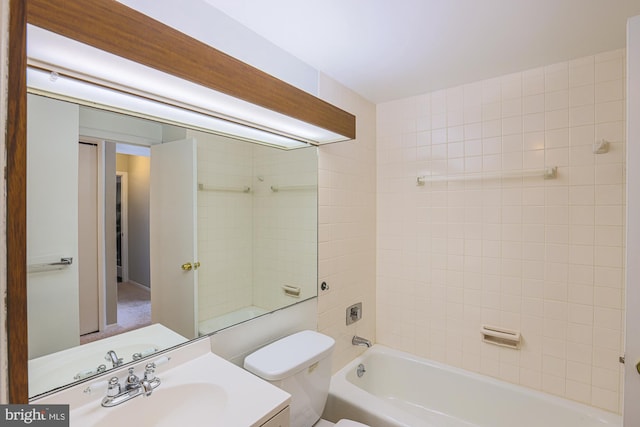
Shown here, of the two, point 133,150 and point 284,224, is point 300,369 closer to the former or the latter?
point 284,224

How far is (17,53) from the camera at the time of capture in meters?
0.33

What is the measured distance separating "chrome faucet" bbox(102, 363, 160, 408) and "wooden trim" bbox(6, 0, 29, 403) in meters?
0.78

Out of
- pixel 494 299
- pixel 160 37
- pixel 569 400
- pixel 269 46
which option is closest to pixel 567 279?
pixel 494 299

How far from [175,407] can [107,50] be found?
113 cm

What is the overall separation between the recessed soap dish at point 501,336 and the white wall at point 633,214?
0.71 meters

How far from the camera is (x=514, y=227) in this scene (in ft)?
6.13

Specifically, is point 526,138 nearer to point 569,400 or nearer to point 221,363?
point 569,400

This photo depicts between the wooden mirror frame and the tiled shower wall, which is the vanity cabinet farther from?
the tiled shower wall

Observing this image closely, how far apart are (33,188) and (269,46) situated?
1227 mm

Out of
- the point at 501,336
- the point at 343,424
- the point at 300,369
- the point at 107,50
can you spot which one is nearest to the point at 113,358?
the point at 300,369

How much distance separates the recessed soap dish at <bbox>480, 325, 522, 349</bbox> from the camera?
1859 millimetres

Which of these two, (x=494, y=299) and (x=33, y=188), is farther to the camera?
(x=494, y=299)

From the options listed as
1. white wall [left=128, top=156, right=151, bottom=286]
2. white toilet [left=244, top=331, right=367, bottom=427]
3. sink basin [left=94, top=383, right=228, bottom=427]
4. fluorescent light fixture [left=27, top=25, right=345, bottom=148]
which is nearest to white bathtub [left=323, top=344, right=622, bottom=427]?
white toilet [left=244, top=331, right=367, bottom=427]

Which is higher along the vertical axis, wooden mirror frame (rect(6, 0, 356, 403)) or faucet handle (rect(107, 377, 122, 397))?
wooden mirror frame (rect(6, 0, 356, 403))
